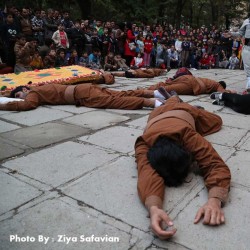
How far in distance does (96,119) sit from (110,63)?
5778mm

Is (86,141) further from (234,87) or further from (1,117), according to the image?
(234,87)

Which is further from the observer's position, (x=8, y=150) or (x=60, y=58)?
(x=60, y=58)

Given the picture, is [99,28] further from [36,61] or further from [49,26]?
[36,61]

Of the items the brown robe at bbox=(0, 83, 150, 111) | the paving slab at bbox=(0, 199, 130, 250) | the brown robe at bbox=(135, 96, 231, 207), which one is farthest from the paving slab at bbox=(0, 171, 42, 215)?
the brown robe at bbox=(0, 83, 150, 111)

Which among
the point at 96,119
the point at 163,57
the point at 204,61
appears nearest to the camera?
the point at 96,119

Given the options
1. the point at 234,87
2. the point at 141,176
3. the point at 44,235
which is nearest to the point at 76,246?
the point at 44,235

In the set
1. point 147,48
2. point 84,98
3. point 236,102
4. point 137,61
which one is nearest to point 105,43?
point 137,61

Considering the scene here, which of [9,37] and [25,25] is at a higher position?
[25,25]

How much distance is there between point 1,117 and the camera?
396cm

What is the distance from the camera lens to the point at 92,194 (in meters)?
2.09

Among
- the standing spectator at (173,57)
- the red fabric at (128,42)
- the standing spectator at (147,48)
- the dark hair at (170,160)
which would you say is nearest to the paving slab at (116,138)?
the dark hair at (170,160)

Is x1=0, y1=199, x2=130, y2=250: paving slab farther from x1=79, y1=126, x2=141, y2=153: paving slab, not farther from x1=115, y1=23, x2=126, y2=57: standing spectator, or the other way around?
x1=115, y1=23, x2=126, y2=57: standing spectator

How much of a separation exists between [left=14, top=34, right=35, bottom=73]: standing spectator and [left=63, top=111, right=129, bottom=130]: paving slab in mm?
3640

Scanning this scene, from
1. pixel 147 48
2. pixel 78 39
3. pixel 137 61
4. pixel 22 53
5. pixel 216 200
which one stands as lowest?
pixel 137 61
